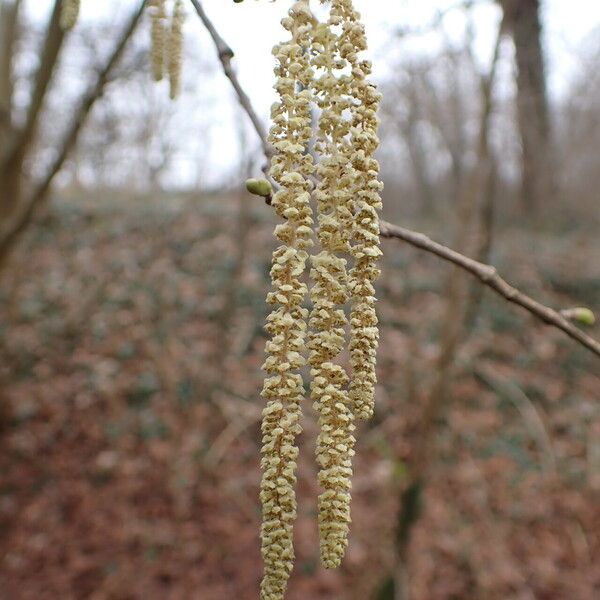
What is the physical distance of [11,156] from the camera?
97.9 inches

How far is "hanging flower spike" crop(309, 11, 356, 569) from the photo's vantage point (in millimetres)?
650

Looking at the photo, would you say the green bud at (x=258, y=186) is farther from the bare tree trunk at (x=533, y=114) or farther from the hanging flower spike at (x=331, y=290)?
the bare tree trunk at (x=533, y=114)

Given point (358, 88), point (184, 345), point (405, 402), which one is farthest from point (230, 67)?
point (184, 345)

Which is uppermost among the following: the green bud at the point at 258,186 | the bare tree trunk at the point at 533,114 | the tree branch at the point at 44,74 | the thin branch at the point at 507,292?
the bare tree trunk at the point at 533,114

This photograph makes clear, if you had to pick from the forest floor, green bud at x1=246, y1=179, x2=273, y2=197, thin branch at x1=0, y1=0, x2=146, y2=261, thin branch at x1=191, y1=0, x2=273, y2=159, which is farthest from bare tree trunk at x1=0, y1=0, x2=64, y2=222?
the forest floor

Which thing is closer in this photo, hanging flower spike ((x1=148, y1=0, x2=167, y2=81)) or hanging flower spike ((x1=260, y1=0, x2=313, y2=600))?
hanging flower spike ((x1=260, y1=0, x2=313, y2=600))

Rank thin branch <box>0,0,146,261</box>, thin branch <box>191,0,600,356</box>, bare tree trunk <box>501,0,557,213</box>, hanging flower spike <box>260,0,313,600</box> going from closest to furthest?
hanging flower spike <box>260,0,313,600</box>, thin branch <box>191,0,600,356</box>, thin branch <box>0,0,146,261</box>, bare tree trunk <box>501,0,557,213</box>

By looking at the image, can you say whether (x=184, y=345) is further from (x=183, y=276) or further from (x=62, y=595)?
(x=62, y=595)

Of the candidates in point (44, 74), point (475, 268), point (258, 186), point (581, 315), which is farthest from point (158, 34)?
point (44, 74)

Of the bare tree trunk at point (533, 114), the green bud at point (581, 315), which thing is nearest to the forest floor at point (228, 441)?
the bare tree trunk at point (533, 114)

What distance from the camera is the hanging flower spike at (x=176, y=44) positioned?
1146mm

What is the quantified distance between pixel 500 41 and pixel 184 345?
4.29 m

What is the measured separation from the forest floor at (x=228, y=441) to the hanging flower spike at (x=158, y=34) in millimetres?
2748

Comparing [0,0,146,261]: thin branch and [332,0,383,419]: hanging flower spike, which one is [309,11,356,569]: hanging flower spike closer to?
[332,0,383,419]: hanging flower spike
